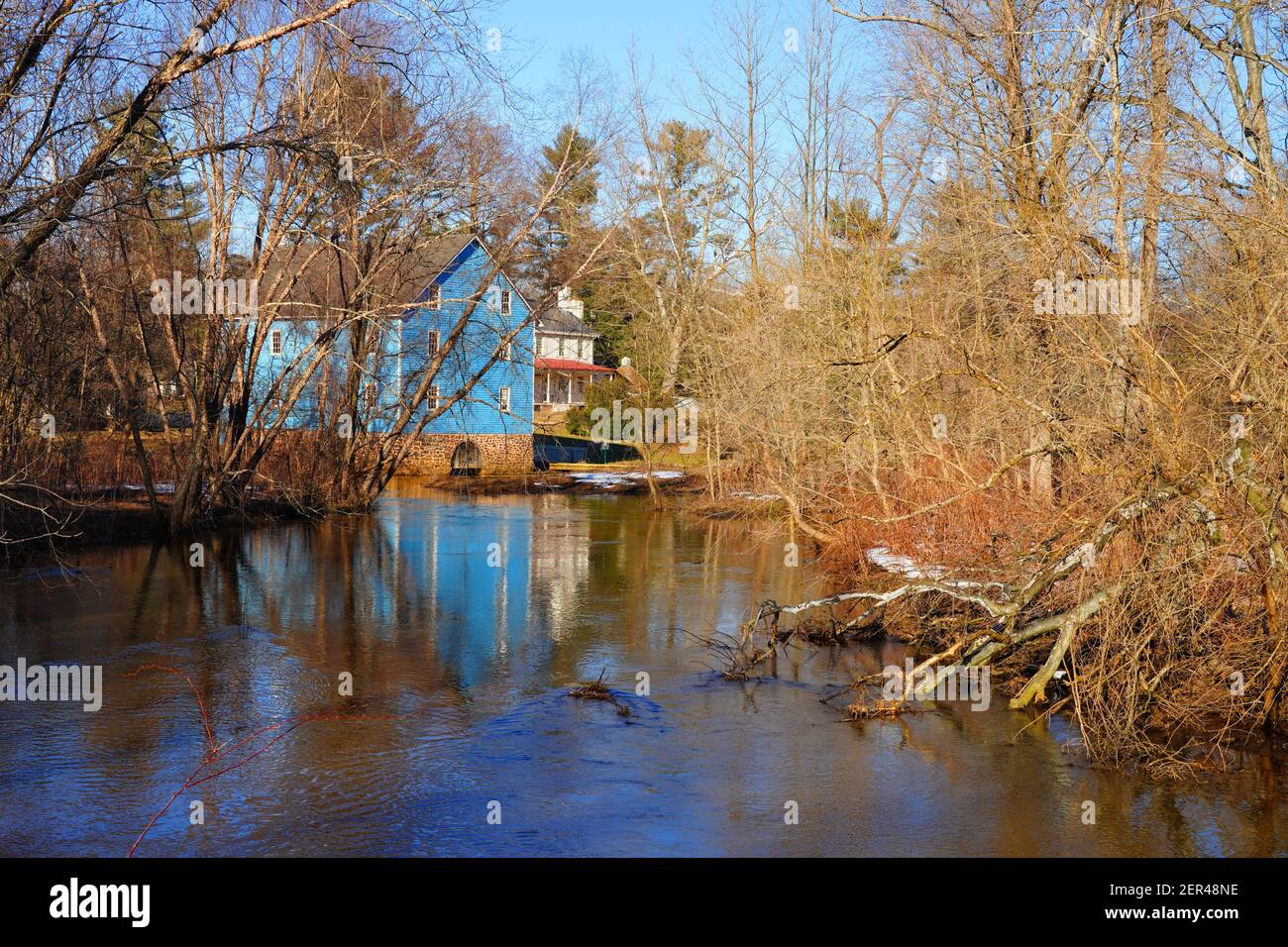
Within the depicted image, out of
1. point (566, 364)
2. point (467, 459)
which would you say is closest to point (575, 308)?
point (566, 364)

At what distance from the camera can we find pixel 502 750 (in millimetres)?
9781

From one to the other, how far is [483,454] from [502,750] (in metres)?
34.8

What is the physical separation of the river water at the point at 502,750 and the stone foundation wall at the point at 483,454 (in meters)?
25.5

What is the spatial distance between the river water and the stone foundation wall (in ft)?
83.6

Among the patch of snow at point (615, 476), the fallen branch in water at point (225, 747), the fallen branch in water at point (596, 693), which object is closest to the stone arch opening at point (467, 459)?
the patch of snow at point (615, 476)

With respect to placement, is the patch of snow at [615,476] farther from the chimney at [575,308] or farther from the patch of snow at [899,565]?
the patch of snow at [899,565]

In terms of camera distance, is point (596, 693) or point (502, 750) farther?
point (596, 693)

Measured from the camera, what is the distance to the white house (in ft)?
196

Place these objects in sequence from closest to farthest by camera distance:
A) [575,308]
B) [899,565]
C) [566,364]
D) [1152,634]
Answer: [1152,634]
[899,565]
[566,364]
[575,308]

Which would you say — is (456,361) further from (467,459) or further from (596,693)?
(596,693)

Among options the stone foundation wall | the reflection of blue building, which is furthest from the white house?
the stone foundation wall

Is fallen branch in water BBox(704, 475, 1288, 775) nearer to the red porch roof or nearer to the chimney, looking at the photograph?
the red porch roof

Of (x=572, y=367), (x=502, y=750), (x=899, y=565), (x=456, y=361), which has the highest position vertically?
(x=572, y=367)

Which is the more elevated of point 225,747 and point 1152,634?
point 1152,634
